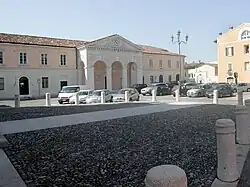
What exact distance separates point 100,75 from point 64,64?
7018 mm

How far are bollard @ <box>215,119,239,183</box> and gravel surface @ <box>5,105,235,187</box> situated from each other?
0.30m

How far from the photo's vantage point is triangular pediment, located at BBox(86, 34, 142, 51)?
4852cm

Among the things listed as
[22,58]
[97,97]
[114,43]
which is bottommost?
[97,97]

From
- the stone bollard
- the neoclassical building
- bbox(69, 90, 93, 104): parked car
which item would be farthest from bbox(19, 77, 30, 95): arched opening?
the stone bollard

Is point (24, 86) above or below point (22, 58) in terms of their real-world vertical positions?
below

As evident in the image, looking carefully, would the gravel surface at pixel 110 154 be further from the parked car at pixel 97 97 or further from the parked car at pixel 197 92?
the parked car at pixel 197 92

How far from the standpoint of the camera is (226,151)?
4824 mm

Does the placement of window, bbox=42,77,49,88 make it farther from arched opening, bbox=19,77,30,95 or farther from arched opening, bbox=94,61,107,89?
arched opening, bbox=94,61,107,89

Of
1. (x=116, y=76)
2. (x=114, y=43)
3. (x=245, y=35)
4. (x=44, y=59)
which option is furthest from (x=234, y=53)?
(x=44, y=59)

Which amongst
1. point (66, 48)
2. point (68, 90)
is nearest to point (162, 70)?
point (66, 48)

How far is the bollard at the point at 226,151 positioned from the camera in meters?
4.82

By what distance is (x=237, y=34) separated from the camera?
5600 centimetres

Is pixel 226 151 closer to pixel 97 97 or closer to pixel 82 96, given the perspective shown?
pixel 97 97

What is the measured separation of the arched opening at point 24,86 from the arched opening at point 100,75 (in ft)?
37.7
